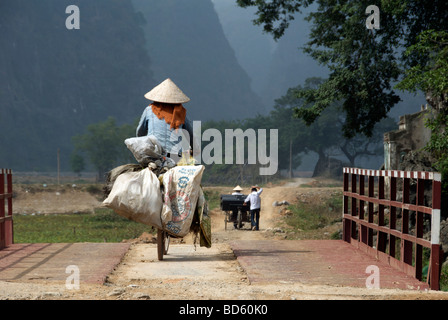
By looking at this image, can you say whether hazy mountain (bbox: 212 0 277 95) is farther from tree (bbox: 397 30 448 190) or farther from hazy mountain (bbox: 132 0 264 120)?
tree (bbox: 397 30 448 190)

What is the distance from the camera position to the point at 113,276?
7195mm

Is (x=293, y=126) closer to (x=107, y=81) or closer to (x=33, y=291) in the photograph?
(x=107, y=81)

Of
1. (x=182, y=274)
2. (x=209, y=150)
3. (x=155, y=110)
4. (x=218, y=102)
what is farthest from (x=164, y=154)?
(x=218, y=102)

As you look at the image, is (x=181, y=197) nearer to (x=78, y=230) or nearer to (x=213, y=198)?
(x=78, y=230)

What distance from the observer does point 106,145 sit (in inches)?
2694

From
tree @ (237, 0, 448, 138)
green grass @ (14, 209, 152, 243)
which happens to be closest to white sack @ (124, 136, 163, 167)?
green grass @ (14, 209, 152, 243)

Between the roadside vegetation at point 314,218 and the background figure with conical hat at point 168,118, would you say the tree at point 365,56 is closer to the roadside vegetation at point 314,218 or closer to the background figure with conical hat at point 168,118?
the roadside vegetation at point 314,218

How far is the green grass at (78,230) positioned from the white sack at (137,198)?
10.6 meters

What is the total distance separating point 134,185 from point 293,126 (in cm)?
6289

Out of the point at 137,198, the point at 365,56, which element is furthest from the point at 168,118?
the point at 365,56

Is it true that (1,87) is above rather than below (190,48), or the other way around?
below

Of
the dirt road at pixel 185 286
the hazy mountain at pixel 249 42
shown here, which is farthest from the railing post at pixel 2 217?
the hazy mountain at pixel 249 42

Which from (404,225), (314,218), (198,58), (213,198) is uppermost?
(198,58)

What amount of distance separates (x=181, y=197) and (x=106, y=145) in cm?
6166
